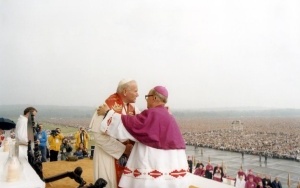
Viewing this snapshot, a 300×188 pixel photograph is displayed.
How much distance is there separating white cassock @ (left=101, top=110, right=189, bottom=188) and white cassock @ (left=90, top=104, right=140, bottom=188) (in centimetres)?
12

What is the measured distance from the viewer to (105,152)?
2154 millimetres

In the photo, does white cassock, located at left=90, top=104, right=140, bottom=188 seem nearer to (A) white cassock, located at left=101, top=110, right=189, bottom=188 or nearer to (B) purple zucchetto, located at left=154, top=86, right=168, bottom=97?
(A) white cassock, located at left=101, top=110, right=189, bottom=188

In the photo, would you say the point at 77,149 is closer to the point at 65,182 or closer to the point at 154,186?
the point at 65,182

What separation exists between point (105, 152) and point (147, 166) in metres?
0.39

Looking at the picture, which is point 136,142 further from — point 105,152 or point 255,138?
point 255,138

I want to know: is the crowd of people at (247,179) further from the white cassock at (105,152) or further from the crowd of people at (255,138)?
the crowd of people at (255,138)

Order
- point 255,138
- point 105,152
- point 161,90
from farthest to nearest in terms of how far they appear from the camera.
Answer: point 255,138 → point 105,152 → point 161,90

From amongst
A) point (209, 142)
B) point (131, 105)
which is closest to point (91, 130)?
point (131, 105)

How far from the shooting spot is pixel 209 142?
31781 mm

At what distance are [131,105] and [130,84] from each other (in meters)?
0.30

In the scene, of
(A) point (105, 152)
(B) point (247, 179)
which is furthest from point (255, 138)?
(A) point (105, 152)

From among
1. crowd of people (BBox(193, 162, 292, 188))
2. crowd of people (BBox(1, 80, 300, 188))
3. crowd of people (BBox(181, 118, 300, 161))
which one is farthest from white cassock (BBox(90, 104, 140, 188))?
crowd of people (BBox(181, 118, 300, 161))

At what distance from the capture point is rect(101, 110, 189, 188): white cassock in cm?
193

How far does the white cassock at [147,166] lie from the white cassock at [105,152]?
0.12 m
